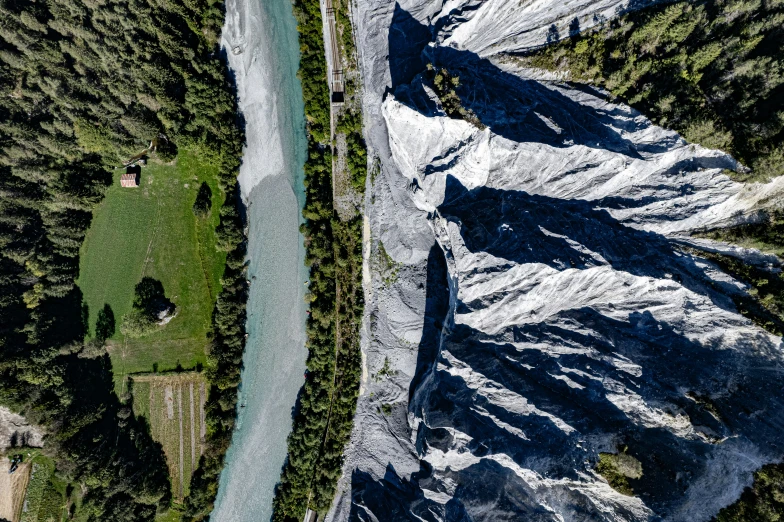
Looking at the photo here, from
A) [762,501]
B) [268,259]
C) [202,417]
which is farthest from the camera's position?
[268,259]

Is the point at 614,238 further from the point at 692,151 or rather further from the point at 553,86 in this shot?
the point at 553,86

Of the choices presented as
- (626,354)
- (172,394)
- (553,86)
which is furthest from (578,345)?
→ (172,394)

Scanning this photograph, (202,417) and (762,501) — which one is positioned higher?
(762,501)

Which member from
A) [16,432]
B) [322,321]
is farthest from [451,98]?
[16,432]

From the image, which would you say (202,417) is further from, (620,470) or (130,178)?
(620,470)

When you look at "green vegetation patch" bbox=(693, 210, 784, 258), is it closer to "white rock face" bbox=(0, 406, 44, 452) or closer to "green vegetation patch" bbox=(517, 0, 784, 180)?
"green vegetation patch" bbox=(517, 0, 784, 180)

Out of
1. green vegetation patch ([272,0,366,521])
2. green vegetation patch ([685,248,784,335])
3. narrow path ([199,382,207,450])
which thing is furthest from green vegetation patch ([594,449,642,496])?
narrow path ([199,382,207,450])
